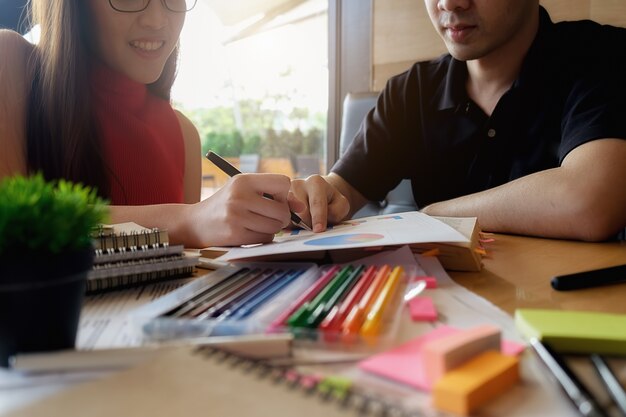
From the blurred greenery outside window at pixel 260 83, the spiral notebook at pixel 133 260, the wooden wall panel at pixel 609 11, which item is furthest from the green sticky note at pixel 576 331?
the blurred greenery outside window at pixel 260 83

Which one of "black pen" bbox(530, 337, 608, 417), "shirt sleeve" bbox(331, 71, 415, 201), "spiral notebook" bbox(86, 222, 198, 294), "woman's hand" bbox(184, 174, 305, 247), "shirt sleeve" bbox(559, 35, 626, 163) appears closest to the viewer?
"black pen" bbox(530, 337, 608, 417)

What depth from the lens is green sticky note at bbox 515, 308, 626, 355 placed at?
12.4 inches

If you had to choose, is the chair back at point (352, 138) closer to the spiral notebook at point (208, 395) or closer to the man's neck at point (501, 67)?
the man's neck at point (501, 67)

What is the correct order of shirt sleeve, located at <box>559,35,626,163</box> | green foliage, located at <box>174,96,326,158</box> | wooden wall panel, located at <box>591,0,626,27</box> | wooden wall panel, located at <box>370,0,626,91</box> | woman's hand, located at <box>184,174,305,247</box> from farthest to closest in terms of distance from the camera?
green foliage, located at <box>174,96,326,158</box>, wooden wall panel, located at <box>370,0,626,91</box>, wooden wall panel, located at <box>591,0,626,27</box>, shirt sleeve, located at <box>559,35,626,163</box>, woman's hand, located at <box>184,174,305,247</box>

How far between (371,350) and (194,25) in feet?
8.13

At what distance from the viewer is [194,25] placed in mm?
2473

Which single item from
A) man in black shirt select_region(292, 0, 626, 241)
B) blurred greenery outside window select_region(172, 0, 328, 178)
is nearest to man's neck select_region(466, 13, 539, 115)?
man in black shirt select_region(292, 0, 626, 241)

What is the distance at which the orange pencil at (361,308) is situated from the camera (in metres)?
0.32

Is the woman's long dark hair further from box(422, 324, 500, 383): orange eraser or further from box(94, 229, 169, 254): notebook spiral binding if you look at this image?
box(422, 324, 500, 383): orange eraser

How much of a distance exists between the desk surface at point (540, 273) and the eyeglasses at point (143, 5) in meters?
0.78

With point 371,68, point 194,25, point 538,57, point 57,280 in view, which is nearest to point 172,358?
point 57,280

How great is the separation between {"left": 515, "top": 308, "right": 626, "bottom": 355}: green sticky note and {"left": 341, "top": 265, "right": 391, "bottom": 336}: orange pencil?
11 centimetres

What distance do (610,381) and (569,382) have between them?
3 cm

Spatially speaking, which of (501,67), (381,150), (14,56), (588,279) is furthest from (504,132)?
(14,56)
